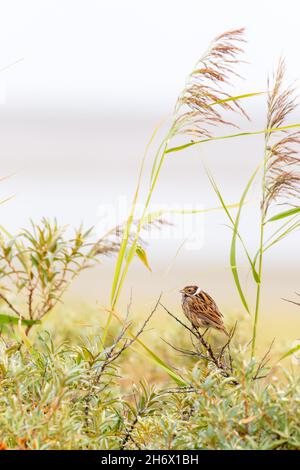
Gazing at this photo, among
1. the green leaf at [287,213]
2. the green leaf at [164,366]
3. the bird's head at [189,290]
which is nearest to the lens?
the green leaf at [164,366]

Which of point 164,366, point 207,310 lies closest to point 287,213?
point 207,310

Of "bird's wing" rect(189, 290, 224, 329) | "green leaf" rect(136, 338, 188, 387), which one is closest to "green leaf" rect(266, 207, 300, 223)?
"bird's wing" rect(189, 290, 224, 329)

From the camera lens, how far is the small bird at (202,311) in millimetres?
2215

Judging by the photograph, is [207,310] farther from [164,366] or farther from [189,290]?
[164,366]

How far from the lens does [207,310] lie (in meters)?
2.22

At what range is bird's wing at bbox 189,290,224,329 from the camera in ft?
7.25

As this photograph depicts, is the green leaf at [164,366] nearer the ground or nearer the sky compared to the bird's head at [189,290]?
nearer the ground

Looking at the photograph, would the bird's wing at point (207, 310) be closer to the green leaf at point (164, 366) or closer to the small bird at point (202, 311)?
the small bird at point (202, 311)

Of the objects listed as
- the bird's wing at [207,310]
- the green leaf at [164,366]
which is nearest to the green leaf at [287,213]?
the bird's wing at [207,310]

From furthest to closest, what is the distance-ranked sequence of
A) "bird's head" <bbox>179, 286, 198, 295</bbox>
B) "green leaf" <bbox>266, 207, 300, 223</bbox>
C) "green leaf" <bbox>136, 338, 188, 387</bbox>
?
"bird's head" <bbox>179, 286, 198, 295</bbox> → "green leaf" <bbox>266, 207, 300, 223</bbox> → "green leaf" <bbox>136, 338, 188, 387</bbox>

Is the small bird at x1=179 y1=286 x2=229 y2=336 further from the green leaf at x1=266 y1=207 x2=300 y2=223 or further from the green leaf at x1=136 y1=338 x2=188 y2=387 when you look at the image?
the green leaf at x1=266 y1=207 x2=300 y2=223
